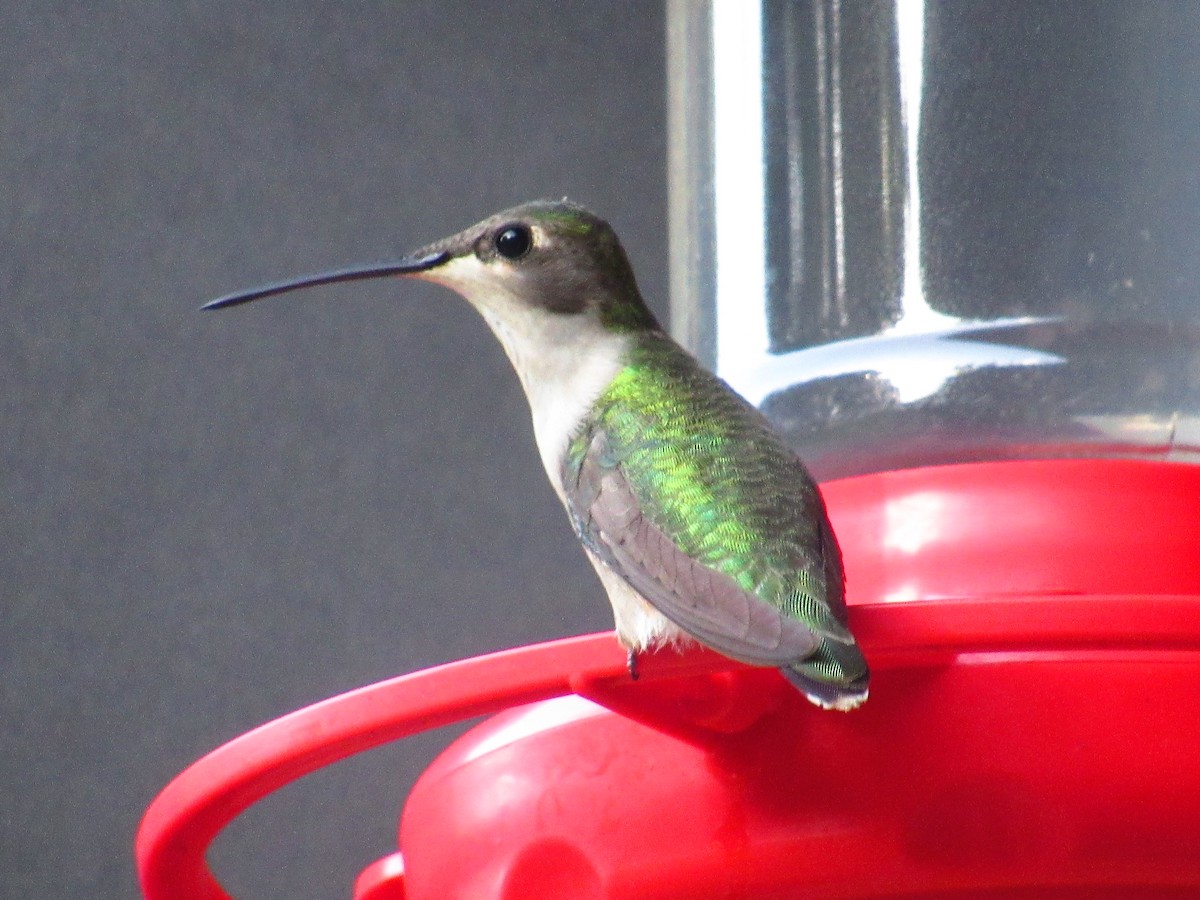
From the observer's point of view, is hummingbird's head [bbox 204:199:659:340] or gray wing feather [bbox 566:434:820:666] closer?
gray wing feather [bbox 566:434:820:666]

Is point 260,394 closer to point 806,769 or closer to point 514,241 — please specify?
point 514,241

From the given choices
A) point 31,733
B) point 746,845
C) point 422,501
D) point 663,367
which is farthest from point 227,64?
point 746,845

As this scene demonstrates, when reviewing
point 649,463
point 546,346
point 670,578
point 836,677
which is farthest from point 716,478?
point 836,677

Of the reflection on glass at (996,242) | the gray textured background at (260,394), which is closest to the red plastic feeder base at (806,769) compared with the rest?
the reflection on glass at (996,242)

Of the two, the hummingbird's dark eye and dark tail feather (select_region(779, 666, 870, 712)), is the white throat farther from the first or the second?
dark tail feather (select_region(779, 666, 870, 712))

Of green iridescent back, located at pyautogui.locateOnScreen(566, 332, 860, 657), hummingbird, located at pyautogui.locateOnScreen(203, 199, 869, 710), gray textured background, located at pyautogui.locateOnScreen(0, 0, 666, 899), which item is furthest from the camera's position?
gray textured background, located at pyautogui.locateOnScreen(0, 0, 666, 899)

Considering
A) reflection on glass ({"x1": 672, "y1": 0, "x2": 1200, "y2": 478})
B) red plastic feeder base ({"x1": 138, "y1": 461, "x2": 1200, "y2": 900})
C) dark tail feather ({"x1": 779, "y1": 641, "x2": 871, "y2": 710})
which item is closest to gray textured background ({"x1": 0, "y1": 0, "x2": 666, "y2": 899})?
reflection on glass ({"x1": 672, "y1": 0, "x2": 1200, "y2": 478})
